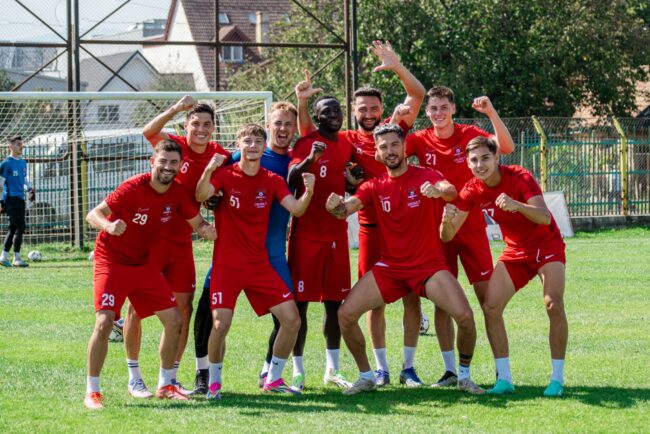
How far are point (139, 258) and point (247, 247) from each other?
0.91 metres

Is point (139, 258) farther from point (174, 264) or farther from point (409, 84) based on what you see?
point (409, 84)

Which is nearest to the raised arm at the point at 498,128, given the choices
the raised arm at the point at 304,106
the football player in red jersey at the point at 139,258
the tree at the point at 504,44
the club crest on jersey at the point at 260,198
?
the raised arm at the point at 304,106

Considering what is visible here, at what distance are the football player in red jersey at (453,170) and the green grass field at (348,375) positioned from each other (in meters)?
0.56

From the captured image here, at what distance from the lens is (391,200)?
887 centimetres

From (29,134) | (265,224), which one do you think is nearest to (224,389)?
(265,224)

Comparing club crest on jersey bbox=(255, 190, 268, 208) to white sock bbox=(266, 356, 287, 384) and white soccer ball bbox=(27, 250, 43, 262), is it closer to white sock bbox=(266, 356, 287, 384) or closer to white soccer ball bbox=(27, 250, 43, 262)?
white sock bbox=(266, 356, 287, 384)

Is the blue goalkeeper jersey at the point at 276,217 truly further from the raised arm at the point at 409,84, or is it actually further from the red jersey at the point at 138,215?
the raised arm at the point at 409,84

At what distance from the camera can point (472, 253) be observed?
9562 millimetres

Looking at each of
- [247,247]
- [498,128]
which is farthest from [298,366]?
[498,128]

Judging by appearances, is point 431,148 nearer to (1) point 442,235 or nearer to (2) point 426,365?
(1) point 442,235

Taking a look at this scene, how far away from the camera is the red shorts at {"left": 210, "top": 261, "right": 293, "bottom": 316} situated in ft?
28.6

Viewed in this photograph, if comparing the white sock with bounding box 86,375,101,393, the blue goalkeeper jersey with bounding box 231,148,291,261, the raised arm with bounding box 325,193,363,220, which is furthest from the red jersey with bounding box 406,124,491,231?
the white sock with bounding box 86,375,101,393

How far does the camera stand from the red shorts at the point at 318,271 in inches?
367

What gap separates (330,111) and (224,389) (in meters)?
2.66
